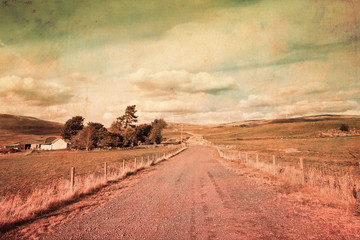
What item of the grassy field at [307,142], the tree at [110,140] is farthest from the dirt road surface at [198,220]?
the tree at [110,140]

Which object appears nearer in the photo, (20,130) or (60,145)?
(60,145)

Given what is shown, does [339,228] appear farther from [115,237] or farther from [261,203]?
[115,237]

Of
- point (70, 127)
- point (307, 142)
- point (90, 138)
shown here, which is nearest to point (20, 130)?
point (70, 127)

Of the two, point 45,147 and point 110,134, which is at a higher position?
point 110,134

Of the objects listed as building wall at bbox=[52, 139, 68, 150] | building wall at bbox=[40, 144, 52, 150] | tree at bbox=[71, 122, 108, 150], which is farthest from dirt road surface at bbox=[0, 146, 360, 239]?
building wall at bbox=[40, 144, 52, 150]

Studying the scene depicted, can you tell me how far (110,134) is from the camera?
216 ft

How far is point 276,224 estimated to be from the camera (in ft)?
19.0

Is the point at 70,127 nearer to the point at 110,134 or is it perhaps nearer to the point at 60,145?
the point at 60,145

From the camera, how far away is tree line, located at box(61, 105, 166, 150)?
2581 inches

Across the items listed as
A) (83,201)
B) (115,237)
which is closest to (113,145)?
(83,201)

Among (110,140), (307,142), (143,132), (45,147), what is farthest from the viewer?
(45,147)

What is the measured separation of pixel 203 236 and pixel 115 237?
86.1 inches

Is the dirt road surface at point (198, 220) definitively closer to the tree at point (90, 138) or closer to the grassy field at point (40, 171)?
the grassy field at point (40, 171)

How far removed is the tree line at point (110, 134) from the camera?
6556cm
